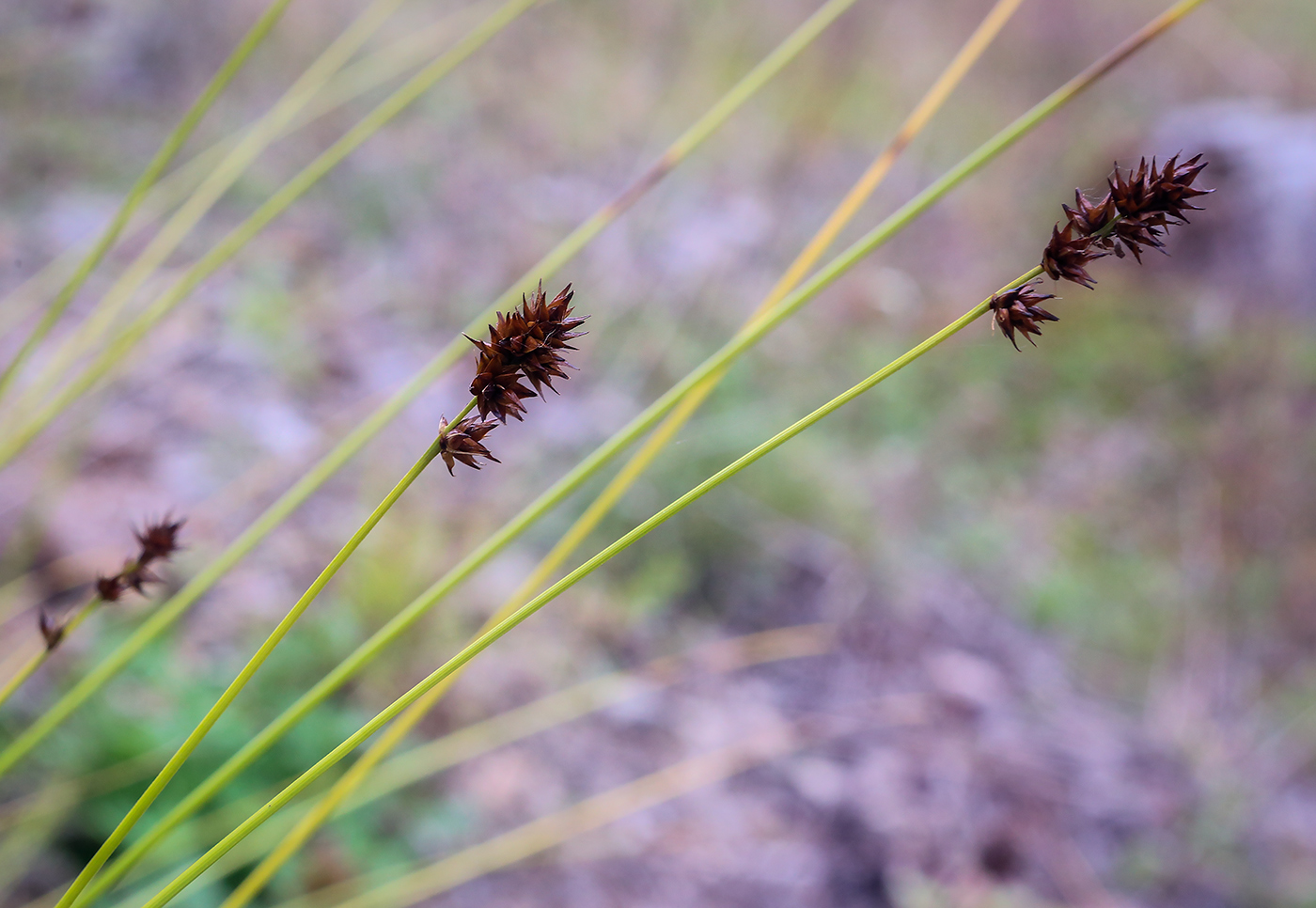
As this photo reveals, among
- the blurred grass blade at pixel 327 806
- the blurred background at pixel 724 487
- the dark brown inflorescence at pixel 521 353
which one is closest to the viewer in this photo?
the dark brown inflorescence at pixel 521 353

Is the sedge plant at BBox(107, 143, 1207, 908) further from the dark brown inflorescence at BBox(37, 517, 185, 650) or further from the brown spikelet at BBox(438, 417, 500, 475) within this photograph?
the dark brown inflorescence at BBox(37, 517, 185, 650)

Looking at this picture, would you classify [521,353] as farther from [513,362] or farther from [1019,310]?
[1019,310]

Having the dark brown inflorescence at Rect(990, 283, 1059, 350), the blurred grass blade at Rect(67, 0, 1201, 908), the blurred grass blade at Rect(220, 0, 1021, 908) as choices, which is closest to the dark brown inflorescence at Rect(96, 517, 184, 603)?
the blurred grass blade at Rect(67, 0, 1201, 908)

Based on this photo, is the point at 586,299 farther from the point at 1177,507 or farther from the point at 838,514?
the point at 1177,507

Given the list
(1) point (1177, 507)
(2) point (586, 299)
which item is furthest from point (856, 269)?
(1) point (1177, 507)

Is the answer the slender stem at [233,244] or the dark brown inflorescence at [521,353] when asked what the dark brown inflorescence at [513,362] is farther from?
the slender stem at [233,244]

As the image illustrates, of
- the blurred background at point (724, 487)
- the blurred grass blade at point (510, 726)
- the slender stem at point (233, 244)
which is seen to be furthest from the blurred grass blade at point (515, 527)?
the blurred background at point (724, 487)
